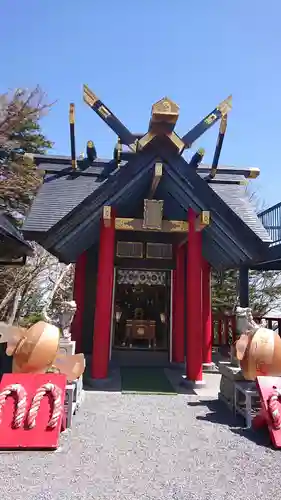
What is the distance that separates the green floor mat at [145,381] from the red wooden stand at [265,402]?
7.14 ft

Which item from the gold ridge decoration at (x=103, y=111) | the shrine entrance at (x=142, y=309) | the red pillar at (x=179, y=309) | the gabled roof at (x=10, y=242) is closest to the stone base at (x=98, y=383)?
the shrine entrance at (x=142, y=309)

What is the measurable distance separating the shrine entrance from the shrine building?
1.1 inches

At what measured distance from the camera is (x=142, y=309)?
9.38 m

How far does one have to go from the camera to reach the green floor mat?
6.44 meters

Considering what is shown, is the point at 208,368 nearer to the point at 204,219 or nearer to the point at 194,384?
the point at 194,384

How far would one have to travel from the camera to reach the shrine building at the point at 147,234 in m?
6.64

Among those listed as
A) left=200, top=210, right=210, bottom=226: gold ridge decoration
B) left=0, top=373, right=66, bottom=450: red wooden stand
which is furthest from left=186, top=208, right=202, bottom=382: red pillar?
left=0, top=373, right=66, bottom=450: red wooden stand

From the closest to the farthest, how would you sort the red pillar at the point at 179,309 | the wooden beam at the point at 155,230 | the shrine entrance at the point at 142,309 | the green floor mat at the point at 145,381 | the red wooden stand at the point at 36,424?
1. the red wooden stand at the point at 36,424
2. the green floor mat at the point at 145,381
3. the wooden beam at the point at 155,230
4. the red pillar at the point at 179,309
5. the shrine entrance at the point at 142,309

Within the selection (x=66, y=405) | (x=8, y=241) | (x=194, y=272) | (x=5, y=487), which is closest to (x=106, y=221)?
(x=194, y=272)

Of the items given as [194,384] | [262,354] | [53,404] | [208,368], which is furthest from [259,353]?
[208,368]

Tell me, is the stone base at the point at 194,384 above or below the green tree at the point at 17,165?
below

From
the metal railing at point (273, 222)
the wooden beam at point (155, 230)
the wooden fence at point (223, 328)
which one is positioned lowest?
the wooden fence at point (223, 328)

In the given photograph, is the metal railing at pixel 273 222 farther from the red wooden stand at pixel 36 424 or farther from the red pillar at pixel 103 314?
the red wooden stand at pixel 36 424

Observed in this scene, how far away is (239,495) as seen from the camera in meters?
2.82
